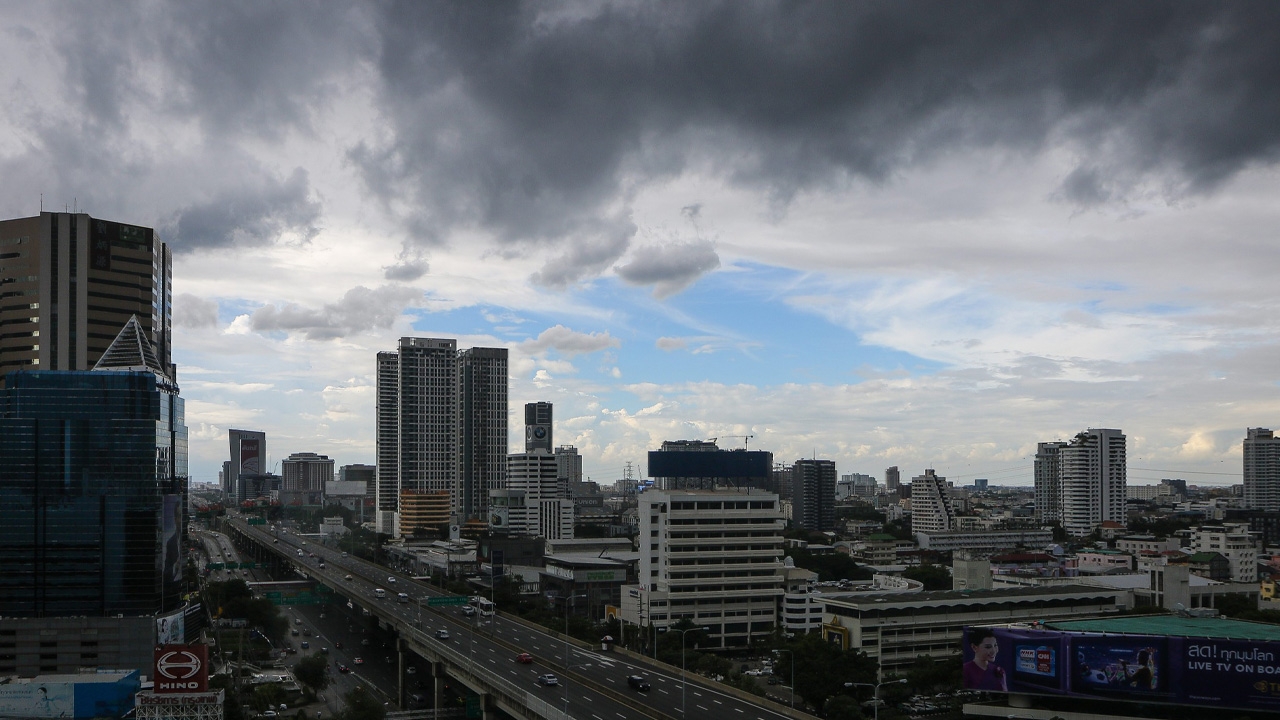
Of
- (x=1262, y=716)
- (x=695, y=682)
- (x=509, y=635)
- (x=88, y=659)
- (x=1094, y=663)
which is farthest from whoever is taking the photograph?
(x=509, y=635)

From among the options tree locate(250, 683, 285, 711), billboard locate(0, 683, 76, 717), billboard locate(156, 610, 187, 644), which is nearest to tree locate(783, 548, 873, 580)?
billboard locate(156, 610, 187, 644)

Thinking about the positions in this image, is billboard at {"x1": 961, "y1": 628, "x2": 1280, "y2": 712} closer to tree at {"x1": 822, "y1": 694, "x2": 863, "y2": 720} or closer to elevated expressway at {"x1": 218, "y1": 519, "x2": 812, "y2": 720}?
tree at {"x1": 822, "y1": 694, "x2": 863, "y2": 720}

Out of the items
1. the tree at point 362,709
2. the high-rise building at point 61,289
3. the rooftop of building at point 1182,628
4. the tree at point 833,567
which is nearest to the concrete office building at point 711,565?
the tree at point 362,709

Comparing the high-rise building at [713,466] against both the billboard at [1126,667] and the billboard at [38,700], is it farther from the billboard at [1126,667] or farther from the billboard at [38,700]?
the billboard at [38,700]

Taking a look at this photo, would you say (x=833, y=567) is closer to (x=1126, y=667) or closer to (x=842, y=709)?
(x=842, y=709)

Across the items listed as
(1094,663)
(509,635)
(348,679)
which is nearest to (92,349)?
(348,679)

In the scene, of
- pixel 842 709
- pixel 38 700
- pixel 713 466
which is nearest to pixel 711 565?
pixel 713 466

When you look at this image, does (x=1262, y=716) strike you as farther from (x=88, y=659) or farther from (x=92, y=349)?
(x=92, y=349)
